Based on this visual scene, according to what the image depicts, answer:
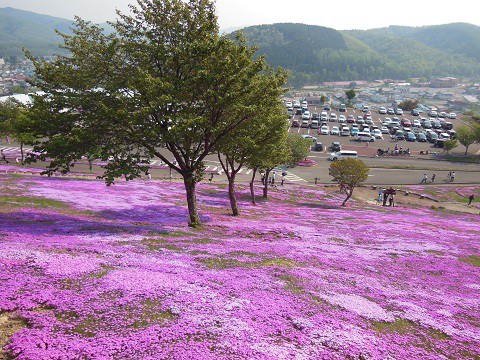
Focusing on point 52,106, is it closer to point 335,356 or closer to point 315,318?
point 315,318

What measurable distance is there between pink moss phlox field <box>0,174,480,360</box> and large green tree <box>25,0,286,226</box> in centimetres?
526

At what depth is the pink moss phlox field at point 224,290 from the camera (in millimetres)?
8938

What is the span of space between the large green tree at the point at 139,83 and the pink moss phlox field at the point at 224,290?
526cm

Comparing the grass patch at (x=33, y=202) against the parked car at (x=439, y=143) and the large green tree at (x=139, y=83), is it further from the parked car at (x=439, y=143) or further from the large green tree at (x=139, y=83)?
the parked car at (x=439, y=143)

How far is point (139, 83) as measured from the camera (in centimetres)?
1741

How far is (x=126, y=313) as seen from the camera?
32.0ft

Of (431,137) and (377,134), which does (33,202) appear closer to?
(377,134)

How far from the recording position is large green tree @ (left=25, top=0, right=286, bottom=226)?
17.6 m

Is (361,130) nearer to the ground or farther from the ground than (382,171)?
farther from the ground

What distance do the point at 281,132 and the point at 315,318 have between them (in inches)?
729

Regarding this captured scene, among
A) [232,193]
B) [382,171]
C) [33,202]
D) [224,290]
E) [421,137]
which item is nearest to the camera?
[224,290]

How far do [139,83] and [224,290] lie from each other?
1152 centimetres

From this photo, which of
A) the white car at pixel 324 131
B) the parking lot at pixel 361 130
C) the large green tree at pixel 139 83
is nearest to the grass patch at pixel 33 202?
the large green tree at pixel 139 83

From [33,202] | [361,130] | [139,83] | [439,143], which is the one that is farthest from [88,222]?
[361,130]
